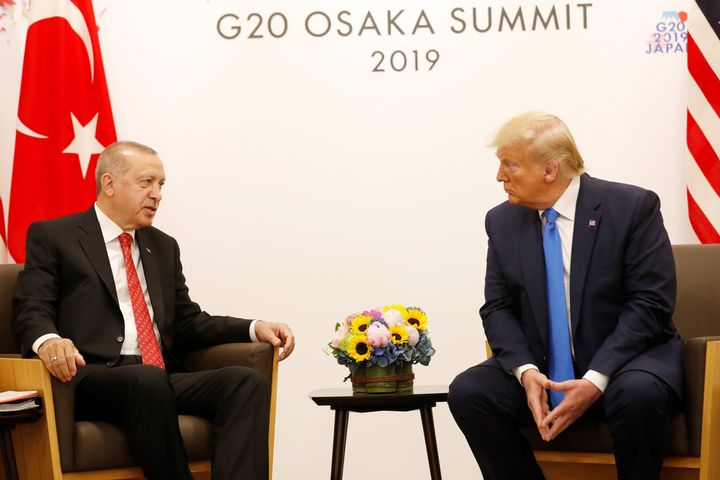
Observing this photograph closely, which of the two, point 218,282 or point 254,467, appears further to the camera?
point 218,282

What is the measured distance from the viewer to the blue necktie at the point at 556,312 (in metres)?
3.19

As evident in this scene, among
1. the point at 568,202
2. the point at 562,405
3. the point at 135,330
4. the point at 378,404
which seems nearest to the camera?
the point at 562,405

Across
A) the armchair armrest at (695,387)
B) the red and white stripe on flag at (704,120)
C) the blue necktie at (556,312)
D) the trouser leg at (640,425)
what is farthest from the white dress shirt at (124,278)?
the red and white stripe on flag at (704,120)

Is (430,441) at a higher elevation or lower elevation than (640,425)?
lower

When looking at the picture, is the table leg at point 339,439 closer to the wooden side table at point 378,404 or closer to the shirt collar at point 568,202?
the wooden side table at point 378,404

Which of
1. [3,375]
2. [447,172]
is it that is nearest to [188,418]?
[3,375]

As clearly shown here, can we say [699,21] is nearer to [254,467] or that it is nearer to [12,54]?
[254,467]

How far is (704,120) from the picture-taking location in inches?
177

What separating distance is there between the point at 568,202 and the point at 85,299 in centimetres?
169

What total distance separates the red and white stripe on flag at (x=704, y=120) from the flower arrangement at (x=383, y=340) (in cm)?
156

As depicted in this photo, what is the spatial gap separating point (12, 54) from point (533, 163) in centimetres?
270

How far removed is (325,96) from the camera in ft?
15.5

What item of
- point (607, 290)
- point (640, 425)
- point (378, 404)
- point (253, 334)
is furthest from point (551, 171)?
point (253, 334)

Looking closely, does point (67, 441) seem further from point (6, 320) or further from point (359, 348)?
point (359, 348)
